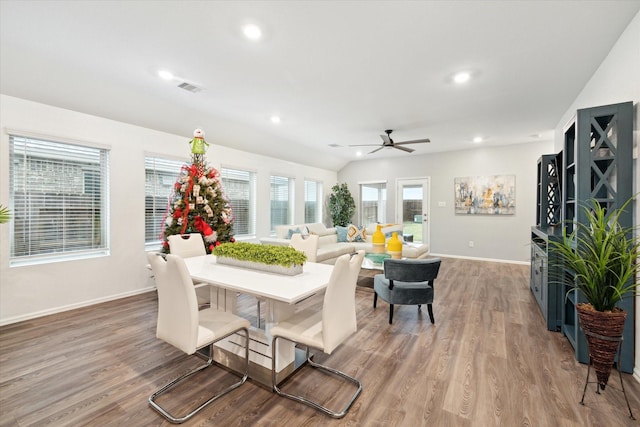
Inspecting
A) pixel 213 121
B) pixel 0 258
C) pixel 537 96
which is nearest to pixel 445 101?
pixel 537 96

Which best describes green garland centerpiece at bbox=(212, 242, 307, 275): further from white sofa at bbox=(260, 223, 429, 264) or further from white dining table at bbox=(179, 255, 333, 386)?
white sofa at bbox=(260, 223, 429, 264)

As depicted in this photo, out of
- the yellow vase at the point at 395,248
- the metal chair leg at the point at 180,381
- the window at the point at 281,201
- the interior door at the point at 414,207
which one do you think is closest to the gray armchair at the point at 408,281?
the yellow vase at the point at 395,248

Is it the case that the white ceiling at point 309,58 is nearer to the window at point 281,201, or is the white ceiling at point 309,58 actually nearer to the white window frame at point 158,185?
the white window frame at point 158,185

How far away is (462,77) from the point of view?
10.5 ft

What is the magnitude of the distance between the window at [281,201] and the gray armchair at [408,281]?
4.03 metres

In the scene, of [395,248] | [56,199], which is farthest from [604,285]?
[56,199]

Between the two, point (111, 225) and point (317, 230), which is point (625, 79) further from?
point (111, 225)

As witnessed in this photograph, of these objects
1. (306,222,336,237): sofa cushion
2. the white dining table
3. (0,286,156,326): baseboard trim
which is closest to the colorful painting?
(306,222,336,237): sofa cushion

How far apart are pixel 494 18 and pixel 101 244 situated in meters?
5.05

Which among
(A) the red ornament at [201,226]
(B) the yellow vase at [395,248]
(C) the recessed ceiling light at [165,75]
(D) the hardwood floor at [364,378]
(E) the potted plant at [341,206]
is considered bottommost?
(D) the hardwood floor at [364,378]

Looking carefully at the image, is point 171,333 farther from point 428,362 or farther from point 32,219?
point 32,219

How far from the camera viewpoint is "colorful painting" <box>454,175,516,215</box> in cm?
654

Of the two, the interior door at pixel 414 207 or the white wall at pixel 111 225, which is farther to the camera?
the interior door at pixel 414 207

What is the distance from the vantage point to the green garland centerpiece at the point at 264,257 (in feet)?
7.07
